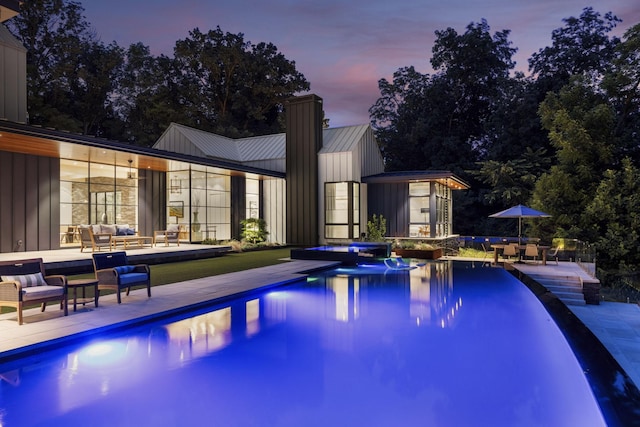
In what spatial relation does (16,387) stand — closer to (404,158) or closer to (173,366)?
(173,366)

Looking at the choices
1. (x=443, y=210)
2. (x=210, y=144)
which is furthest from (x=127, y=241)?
(x=443, y=210)

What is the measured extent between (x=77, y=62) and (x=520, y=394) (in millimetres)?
31837

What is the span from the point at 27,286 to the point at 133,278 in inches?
56.2

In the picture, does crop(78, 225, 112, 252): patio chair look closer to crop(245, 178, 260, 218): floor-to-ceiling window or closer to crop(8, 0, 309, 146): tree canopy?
crop(245, 178, 260, 218): floor-to-ceiling window

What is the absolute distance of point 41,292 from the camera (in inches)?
208

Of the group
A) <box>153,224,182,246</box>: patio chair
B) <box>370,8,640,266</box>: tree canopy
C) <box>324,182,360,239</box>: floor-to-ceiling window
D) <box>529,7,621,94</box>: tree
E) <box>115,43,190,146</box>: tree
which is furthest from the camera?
<box>115,43,190,146</box>: tree

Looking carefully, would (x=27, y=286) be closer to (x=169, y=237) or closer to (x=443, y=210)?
(x=169, y=237)

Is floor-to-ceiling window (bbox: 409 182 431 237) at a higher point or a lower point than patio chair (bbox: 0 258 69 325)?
higher

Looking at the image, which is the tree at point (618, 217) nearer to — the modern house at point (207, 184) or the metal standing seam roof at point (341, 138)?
the modern house at point (207, 184)

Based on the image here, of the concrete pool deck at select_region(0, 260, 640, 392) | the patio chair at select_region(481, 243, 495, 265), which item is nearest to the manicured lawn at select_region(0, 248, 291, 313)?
the concrete pool deck at select_region(0, 260, 640, 392)

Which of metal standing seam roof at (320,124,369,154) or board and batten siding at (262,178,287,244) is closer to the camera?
metal standing seam roof at (320,124,369,154)

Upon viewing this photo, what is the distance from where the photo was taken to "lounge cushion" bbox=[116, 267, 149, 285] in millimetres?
6464

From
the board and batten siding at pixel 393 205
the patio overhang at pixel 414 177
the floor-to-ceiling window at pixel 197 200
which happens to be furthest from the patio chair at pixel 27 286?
the board and batten siding at pixel 393 205

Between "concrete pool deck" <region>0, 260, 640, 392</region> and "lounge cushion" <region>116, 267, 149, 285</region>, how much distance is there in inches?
12.5
